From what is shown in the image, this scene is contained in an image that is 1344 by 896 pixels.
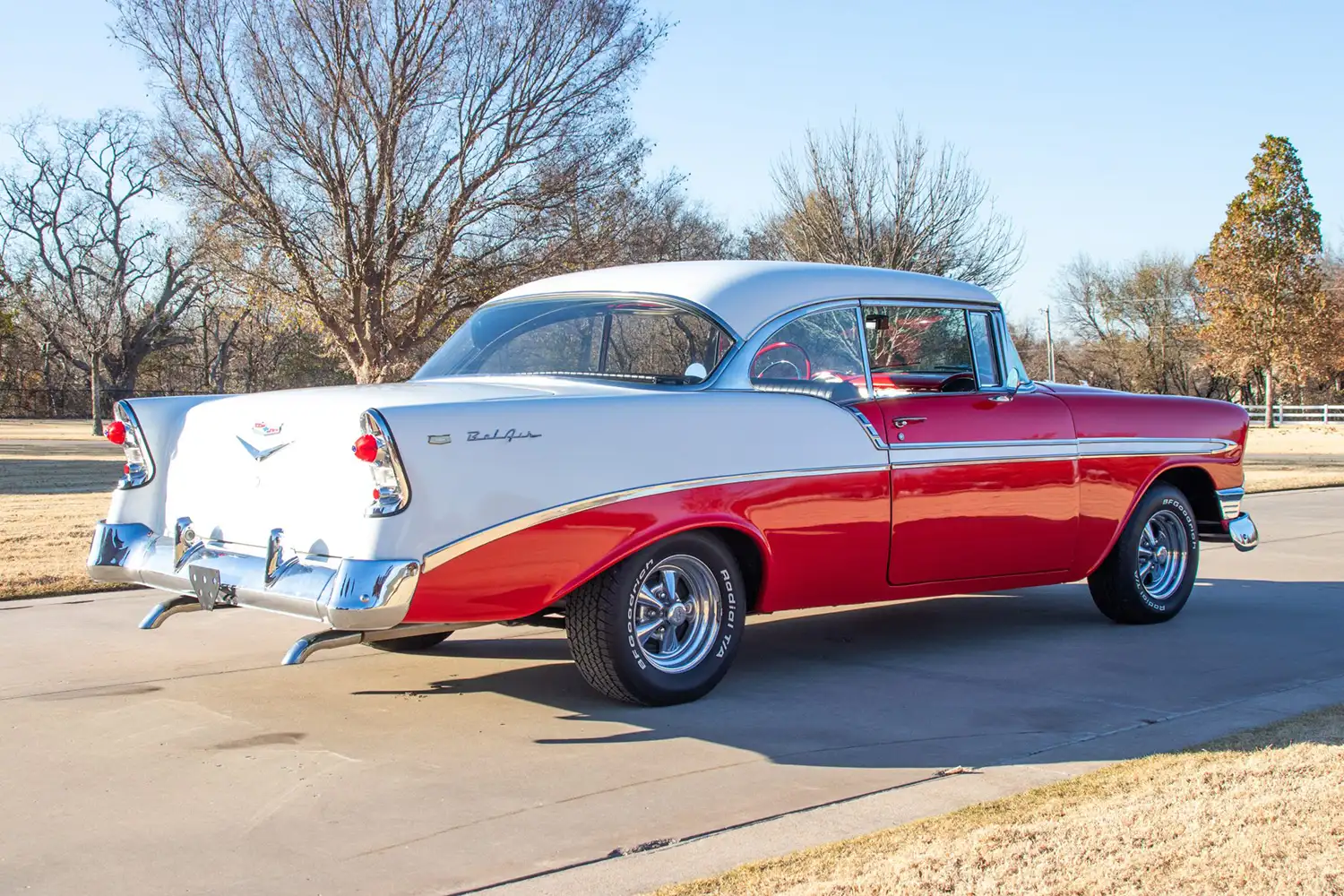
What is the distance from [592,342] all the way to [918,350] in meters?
1.68

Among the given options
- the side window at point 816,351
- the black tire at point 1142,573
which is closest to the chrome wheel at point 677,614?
the side window at point 816,351

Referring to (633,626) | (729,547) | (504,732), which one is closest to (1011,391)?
(729,547)

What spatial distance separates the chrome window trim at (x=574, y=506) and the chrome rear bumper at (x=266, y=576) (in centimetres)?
14

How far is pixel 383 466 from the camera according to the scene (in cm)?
460

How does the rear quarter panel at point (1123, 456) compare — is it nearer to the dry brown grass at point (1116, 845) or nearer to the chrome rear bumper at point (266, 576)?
the dry brown grass at point (1116, 845)

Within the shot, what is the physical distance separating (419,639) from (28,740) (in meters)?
2.01

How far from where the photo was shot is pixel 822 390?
595 cm

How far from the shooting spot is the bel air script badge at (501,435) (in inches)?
184

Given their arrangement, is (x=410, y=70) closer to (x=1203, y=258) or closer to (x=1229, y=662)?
(x=1229, y=662)

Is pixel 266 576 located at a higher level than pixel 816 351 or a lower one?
lower

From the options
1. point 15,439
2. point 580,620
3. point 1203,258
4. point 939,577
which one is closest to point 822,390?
point 939,577

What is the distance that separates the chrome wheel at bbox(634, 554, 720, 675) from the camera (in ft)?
17.3

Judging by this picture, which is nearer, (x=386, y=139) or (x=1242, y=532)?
(x=1242, y=532)

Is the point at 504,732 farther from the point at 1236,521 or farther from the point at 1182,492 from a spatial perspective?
the point at 1236,521
